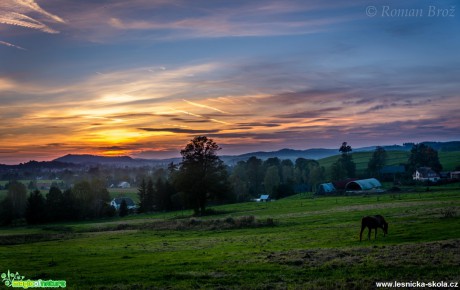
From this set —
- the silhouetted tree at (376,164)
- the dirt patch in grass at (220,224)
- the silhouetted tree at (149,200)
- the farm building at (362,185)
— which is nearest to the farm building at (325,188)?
the farm building at (362,185)

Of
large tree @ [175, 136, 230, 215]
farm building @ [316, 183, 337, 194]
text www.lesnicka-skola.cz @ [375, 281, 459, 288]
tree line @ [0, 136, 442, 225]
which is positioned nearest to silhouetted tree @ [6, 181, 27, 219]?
tree line @ [0, 136, 442, 225]

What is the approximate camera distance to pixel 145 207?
117 metres

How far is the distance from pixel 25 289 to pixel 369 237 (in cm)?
2355

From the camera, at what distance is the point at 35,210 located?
102125 millimetres

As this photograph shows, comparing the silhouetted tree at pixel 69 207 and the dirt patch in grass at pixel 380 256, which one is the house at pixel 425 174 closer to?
the silhouetted tree at pixel 69 207

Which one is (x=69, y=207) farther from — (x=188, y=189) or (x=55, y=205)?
(x=188, y=189)

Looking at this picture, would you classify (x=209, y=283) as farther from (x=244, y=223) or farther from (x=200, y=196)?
(x=200, y=196)

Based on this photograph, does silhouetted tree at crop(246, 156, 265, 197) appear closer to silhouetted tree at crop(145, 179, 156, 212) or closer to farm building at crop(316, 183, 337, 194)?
farm building at crop(316, 183, 337, 194)

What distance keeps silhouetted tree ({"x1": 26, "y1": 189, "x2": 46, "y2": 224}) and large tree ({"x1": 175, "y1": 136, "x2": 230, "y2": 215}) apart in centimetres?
4149

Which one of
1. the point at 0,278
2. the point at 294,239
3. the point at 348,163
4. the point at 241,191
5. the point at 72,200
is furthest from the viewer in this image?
the point at 348,163

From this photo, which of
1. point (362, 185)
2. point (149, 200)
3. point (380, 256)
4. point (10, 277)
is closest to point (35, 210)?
point (149, 200)

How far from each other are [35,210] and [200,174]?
47680mm

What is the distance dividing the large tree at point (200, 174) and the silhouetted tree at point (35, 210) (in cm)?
4149

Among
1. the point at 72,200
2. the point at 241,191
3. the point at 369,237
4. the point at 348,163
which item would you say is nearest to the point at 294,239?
the point at 369,237
